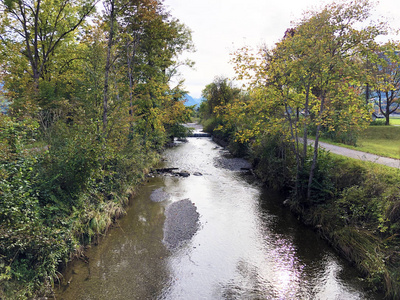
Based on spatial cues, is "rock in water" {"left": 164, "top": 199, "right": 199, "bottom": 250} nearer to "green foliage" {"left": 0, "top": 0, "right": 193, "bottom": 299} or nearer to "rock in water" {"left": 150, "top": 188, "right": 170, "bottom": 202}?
"rock in water" {"left": 150, "top": 188, "right": 170, "bottom": 202}

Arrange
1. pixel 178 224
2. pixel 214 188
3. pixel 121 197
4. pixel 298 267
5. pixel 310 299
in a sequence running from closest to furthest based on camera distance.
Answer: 1. pixel 310 299
2. pixel 298 267
3. pixel 178 224
4. pixel 121 197
5. pixel 214 188

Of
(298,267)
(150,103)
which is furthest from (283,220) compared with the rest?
(150,103)

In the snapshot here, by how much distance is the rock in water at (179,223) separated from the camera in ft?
37.7

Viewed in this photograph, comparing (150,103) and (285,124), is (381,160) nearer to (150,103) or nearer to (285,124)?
(285,124)

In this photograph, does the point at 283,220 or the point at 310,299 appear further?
the point at 283,220

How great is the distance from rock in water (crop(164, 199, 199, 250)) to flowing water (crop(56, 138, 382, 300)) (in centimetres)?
6

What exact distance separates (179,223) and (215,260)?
12.0 ft

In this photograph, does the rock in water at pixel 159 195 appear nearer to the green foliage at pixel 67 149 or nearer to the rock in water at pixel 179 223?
the rock in water at pixel 179 223

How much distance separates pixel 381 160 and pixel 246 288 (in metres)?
13.0

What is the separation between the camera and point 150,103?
22094 mm

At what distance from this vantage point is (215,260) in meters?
9.93

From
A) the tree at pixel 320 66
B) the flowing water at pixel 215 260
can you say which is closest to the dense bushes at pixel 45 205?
the flowing water at pixel 215 260

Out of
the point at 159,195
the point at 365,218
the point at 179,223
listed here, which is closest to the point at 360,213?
the point at 365,218

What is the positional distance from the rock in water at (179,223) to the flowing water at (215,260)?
0.20 ft
